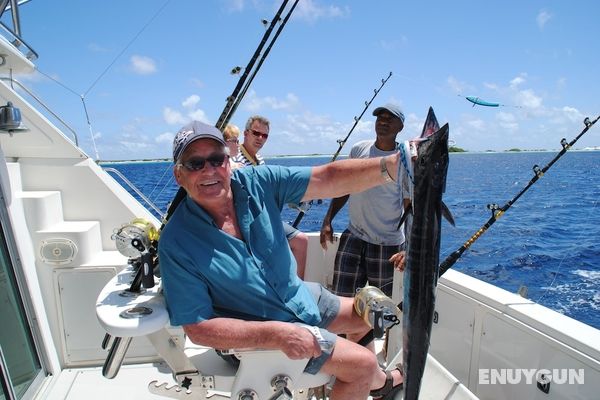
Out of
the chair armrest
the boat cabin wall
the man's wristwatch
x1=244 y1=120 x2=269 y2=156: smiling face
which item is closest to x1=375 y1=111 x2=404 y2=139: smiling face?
x1=244 y1=120 x2=269 y2=156: smiling face

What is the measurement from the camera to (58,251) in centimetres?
322

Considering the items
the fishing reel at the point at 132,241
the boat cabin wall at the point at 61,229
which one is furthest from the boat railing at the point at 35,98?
the fishing reel at the point at 132,241

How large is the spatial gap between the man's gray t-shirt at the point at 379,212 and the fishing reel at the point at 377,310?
127cm

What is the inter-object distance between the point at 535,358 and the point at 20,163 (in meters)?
4.12

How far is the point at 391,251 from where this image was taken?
3.60 metres

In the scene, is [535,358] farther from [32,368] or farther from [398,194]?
[32,368]

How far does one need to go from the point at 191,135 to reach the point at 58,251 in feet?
6.34

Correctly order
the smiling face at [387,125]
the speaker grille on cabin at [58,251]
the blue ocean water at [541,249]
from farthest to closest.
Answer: the blue ocean water at [541,249] → the smiling face at [387,125] → the speaker grille on cabin at [58,251]

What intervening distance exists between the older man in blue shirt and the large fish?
1.31ft

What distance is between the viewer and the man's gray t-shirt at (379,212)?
354cm

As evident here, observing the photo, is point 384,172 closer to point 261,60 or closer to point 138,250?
point 138,250

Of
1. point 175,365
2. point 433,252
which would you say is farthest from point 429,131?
point 175,365

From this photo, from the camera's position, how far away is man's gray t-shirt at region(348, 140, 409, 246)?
11.6 ft

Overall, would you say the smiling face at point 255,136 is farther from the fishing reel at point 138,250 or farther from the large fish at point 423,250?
the large fish at point 423,250
